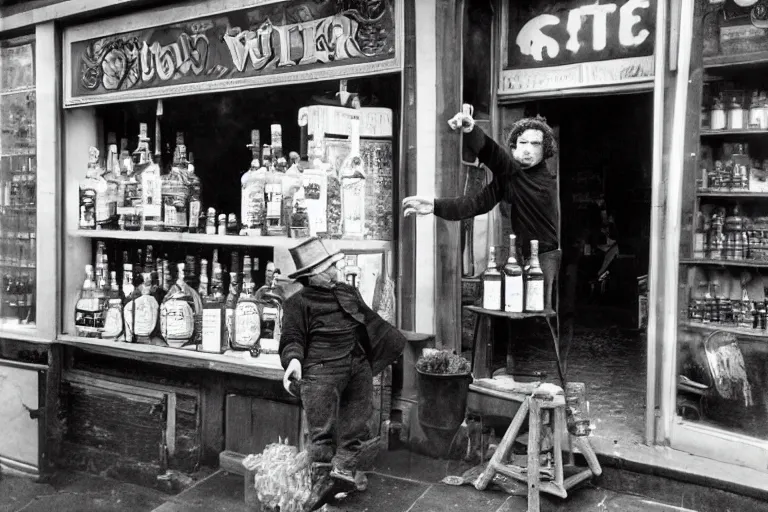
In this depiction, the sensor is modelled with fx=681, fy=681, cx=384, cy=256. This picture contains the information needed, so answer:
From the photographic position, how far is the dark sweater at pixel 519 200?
3.94m

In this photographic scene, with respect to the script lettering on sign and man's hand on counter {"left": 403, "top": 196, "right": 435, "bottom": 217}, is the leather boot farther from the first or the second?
the script lettering on sign

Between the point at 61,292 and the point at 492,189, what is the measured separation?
12.5 ft

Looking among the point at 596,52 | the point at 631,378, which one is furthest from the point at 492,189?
the point at 631,378

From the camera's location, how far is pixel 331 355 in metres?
3.72

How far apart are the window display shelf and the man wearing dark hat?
33.9 inches

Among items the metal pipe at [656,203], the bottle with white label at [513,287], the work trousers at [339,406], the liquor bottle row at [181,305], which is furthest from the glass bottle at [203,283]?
the metal pipe at [656,203]

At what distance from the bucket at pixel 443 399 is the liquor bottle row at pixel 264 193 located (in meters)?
1.19

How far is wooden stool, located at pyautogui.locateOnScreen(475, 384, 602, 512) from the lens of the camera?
336 cm

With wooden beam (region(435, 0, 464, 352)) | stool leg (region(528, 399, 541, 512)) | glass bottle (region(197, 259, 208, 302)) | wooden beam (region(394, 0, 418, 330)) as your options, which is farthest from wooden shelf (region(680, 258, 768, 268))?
glass bottle (region(197, 259, 208, 302))

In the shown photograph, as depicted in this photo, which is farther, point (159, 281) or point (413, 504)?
point (159, 281)

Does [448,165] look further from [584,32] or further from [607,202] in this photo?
[607,202]

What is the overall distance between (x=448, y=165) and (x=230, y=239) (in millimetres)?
1679

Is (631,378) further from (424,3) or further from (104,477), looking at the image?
(104,477)

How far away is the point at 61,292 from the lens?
5.73 m
